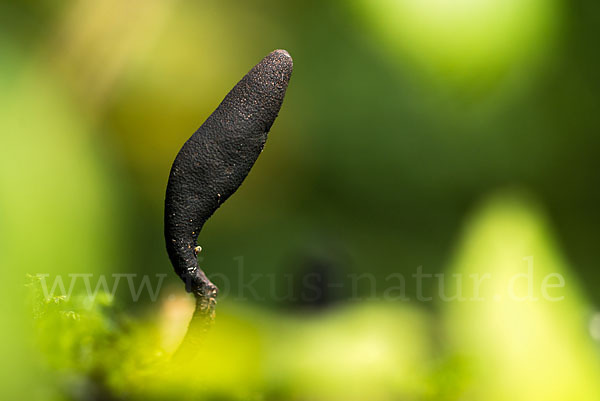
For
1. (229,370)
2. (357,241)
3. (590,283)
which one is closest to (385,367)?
(229,370)

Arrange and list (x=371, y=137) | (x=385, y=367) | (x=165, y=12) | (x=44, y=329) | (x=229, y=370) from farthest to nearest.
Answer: (x=371, y=137) < (x=165, y=12) < (x=385, y=367) < (x=229, y=370) < (x=44, y=329)

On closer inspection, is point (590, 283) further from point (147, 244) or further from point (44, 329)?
point (44, 329)

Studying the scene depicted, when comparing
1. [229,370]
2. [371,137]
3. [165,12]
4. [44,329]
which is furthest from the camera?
[371,137]

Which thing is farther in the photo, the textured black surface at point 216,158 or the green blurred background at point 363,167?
the green blurred background at point 363,167

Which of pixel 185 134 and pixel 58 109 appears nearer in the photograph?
pixel 58 109
